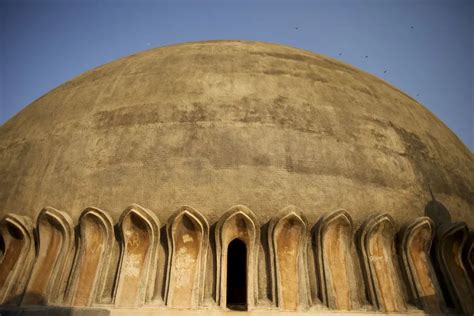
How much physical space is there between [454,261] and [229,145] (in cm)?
396

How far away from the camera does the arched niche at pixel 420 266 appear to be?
20.3ft

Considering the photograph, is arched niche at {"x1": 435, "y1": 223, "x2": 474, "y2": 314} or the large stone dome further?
the large stone dome

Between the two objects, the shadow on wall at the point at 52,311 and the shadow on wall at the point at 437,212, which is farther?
the shadow on wall at the point at 437,212

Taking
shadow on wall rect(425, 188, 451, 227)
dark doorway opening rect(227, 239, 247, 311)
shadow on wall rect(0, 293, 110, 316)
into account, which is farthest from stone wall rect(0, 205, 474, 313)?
dark doorway opening rect(227, 239, 247, 311)

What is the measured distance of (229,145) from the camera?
6961mm

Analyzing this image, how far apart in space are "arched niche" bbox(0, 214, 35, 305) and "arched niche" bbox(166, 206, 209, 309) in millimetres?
2175

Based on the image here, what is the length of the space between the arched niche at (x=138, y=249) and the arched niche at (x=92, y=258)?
0.70 feet

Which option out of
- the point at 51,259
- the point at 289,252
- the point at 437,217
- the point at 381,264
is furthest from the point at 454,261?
the point at 51,259

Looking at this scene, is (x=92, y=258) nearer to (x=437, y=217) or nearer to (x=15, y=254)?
(x=15, y=254)

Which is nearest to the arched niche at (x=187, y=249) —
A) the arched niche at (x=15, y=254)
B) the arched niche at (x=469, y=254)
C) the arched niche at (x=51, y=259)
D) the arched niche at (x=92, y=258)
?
the arched niche at (x=92, y=258)

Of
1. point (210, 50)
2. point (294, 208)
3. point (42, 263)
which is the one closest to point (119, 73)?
point (210, 50)

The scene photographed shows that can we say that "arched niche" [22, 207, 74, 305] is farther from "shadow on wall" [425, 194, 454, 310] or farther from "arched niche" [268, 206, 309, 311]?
"shadow on wall" [425, 194, 454, 310]

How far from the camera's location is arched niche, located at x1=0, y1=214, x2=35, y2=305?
20.4 ft

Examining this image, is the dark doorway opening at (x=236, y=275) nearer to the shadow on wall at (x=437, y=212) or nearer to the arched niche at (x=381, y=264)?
the arched niche at (x=381, y=264)
